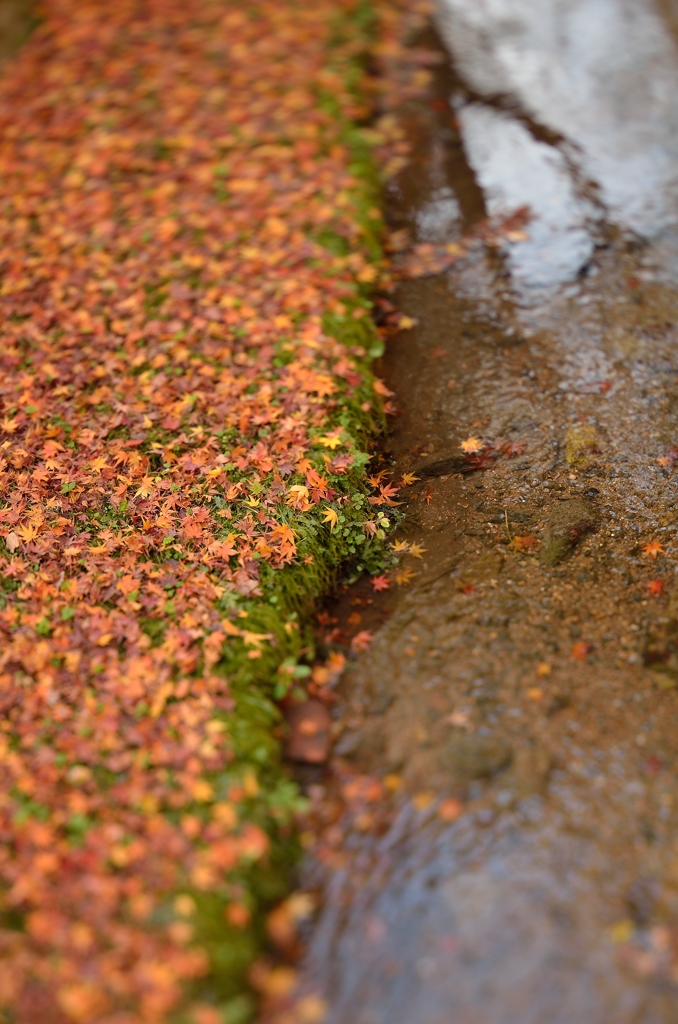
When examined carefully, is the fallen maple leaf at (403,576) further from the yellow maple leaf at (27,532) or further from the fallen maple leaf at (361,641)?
the yellow maple leaf at (27,532)

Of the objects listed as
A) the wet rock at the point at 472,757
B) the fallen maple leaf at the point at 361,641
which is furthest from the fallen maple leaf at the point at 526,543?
the wet rock at the point at 472,757

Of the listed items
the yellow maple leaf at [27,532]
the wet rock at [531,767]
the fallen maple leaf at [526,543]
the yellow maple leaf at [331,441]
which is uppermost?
the yellow maple leaf at [27,532]

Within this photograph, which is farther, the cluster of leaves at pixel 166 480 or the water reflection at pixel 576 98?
the water reflection at pixel 576 98

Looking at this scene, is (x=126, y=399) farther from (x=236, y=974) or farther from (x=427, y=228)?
(x=236, y=974)

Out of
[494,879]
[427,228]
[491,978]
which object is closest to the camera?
[491,978]

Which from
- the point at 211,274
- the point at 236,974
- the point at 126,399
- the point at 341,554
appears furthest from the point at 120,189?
the point at 236,974
